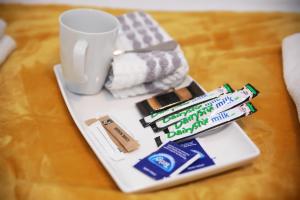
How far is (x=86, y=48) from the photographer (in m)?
0.48

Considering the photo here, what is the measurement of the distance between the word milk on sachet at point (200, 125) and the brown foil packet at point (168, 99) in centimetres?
5

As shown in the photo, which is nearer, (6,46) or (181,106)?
(181,106)

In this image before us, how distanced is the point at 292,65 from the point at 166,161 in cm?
31

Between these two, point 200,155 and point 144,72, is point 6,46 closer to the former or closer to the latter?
point 144,72

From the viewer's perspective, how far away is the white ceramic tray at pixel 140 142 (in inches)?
15.7

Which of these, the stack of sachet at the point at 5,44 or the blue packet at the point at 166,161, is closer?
the blue packet at the point at 166,161

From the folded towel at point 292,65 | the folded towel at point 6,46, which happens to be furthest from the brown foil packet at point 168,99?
the folded towel at point 6,46

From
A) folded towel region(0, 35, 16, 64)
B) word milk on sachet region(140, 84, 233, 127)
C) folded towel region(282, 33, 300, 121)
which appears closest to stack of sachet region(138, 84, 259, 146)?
word milk on sachet region(140, 84, 233, 127)

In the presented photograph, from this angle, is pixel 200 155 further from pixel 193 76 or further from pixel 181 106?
pixel 193 76

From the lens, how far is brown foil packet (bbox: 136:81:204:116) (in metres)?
0.50

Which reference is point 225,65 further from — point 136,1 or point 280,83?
point 136,1

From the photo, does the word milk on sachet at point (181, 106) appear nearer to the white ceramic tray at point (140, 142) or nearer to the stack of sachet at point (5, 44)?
the white ceramic tray at point (140, 142)

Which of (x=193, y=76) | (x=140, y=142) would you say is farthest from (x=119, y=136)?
(x=193, y=76)

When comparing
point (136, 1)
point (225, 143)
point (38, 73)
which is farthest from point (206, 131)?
point (136, 1)
